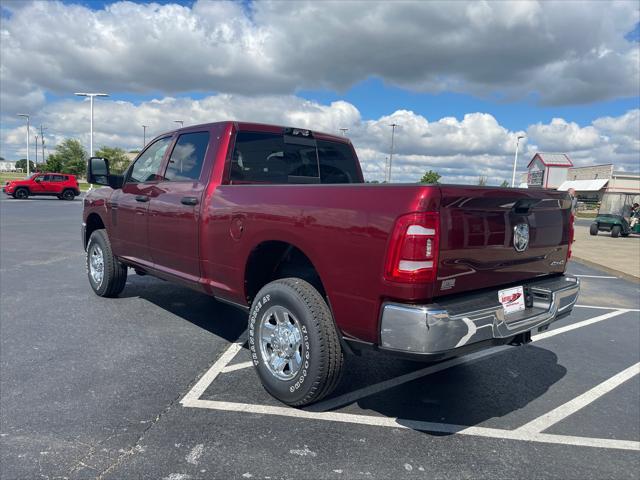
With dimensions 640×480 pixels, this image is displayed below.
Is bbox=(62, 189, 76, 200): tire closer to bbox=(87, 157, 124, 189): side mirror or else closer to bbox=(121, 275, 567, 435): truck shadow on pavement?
bbox=(87, 157, 124, 189): side mirror

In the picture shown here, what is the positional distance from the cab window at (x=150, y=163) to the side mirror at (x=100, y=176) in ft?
0.55

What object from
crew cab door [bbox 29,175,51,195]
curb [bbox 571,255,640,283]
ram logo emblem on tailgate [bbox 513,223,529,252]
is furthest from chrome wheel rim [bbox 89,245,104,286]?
crew cab door [bbox 29,175,51,195]

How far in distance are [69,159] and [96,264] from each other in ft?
233

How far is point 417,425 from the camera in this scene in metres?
3.12

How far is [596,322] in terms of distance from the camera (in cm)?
592

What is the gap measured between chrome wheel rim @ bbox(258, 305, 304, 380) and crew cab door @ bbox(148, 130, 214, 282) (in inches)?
39.4

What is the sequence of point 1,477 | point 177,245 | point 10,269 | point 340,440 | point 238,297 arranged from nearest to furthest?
point 1,477
point 340,440
point 238,297
point 177,245
point 10,269

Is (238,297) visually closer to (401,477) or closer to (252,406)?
(252,406)

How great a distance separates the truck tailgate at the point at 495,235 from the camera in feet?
8.46

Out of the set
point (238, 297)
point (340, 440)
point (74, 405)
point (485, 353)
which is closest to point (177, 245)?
point (238, 297)

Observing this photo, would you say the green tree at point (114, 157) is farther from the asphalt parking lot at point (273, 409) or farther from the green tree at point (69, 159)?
the asphalt parking lot at point (273, 409)

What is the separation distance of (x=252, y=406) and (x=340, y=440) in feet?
2.31

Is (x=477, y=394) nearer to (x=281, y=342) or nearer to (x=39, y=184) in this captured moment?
(x=281, y=342)

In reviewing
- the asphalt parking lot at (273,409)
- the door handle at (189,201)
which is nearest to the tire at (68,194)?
the asphalt parking lot at (273,409)
